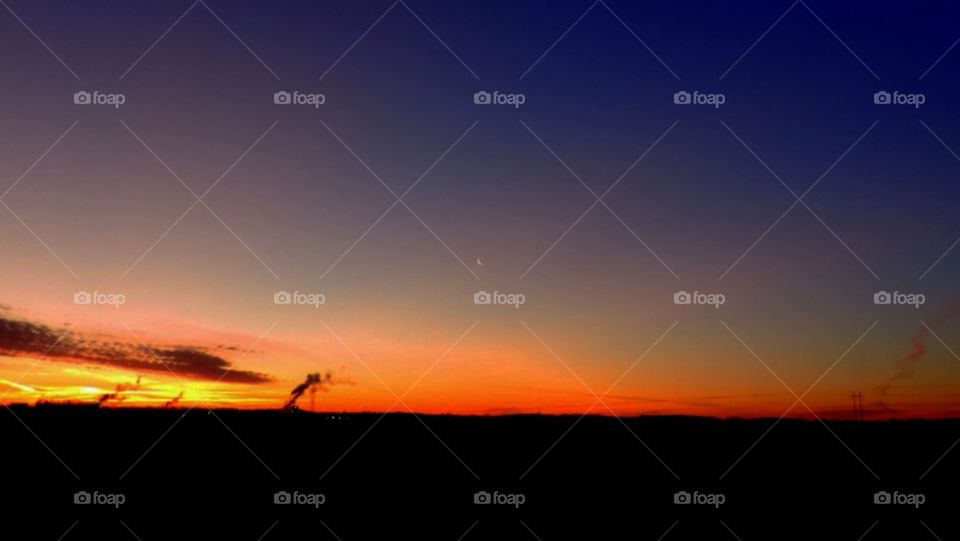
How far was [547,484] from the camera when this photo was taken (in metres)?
17.4

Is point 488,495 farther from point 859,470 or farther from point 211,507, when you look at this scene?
point 859,470

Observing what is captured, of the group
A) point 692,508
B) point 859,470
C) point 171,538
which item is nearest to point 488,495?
point 692,508

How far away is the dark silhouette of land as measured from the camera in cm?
1329

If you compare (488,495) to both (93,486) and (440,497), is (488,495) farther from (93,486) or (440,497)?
(93,486)

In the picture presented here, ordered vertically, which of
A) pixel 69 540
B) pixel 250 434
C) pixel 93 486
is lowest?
pixel 69 540

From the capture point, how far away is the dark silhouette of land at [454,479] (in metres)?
13.3

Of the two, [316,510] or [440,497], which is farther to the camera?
[440,497]

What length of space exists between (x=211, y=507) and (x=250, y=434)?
1761 mm

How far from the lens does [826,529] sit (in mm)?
15961

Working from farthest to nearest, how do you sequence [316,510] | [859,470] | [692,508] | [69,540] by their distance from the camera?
[859,470] < [692,508] < [316,510] < [69,540]

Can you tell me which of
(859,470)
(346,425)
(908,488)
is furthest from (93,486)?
(859,470)

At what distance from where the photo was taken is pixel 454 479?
1684cm

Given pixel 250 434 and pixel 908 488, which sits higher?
pixel 250 434

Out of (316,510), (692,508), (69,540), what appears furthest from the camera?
(692,508)
